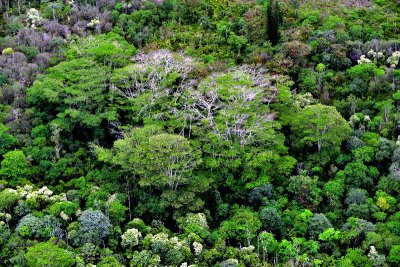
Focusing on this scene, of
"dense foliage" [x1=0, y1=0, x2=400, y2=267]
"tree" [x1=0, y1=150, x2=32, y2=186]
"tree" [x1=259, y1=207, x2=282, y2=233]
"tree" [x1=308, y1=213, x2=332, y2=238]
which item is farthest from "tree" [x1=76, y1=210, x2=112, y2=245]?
"tree" [x1=308, y1=213, x2=332, y2=238]

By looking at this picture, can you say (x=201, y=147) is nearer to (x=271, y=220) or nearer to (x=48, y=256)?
(x=271, y=220)

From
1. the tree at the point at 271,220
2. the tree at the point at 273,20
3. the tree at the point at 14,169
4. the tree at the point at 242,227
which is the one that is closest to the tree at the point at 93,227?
the tree at the point at 14,169

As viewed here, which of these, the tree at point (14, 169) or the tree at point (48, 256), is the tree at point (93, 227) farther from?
the tree at point (14, 169)

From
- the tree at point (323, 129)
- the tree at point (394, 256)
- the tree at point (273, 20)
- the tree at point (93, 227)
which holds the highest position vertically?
the tree at point (273, 20)

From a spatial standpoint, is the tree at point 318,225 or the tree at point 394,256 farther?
the tree at point 318,225

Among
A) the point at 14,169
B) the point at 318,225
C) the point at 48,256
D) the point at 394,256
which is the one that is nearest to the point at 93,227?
the point at 48,256

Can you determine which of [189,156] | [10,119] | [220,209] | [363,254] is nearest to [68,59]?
[10,119]

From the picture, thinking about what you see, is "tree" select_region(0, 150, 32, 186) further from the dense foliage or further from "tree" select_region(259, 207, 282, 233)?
"tree" select_region(259, 207, 282, 233)

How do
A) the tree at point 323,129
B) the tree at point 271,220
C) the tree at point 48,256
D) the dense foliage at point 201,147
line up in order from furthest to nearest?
the tree at point 323,129, the tree at point 271,220, the dense foliage at point 201,147, the tree at point 48,256
